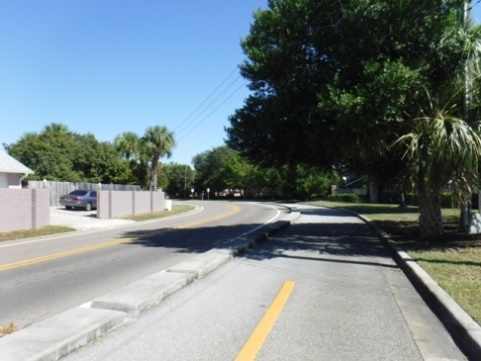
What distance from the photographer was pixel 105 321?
226 inches

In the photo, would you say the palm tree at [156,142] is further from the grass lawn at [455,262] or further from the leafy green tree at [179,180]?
the grass lawn at [455,262]

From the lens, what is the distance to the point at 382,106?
37.9ft

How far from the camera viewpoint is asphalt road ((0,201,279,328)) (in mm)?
7344

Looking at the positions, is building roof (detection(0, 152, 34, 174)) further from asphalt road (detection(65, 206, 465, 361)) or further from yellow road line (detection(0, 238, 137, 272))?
asphalt road (detection(65, 206, 465, 361))

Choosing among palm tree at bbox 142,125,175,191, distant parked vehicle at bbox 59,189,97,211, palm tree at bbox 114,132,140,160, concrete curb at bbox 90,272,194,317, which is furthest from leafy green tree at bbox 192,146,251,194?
concrete curb at bbox 90,272,194,317

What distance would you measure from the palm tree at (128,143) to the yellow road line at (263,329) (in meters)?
64.3

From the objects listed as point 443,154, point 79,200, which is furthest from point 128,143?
point 443,154

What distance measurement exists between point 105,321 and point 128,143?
218 ft

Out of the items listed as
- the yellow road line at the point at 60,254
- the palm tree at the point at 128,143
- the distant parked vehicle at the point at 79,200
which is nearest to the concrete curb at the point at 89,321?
the yellow road line at the point at 60,254

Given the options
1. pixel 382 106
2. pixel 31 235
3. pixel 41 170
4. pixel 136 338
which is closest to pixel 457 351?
pixel 136 338

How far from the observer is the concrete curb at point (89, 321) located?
4738mm

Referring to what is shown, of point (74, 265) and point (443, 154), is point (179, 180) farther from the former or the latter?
point (443, 154)

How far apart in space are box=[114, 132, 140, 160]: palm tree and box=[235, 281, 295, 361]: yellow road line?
211 feet

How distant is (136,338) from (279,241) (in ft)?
35.5
